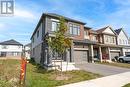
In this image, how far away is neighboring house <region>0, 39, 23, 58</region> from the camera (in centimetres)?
5319

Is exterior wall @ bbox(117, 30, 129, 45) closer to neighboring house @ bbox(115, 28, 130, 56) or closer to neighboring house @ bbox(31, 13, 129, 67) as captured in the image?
neighboring house @ bbox(115, 28, 130, 56)

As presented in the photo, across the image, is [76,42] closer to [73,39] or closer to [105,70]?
[73,39]

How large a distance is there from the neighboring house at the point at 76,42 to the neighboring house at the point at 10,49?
28.5m

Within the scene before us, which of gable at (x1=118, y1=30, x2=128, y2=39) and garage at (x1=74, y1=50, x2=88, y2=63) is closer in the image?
garage at (x1=74, y1=50, x2=88, y2=63)

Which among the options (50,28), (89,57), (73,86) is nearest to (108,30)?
(89,57)

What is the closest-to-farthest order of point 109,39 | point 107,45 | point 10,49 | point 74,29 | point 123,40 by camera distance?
1. point 74,29
2. point 107,45
3. point 109,39
4. point 123,40
5. point 10,49

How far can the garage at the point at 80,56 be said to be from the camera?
79.3 ft

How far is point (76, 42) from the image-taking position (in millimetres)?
24141

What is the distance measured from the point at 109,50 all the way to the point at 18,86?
26.2 metres

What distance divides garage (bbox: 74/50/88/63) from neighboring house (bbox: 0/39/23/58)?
34420mm

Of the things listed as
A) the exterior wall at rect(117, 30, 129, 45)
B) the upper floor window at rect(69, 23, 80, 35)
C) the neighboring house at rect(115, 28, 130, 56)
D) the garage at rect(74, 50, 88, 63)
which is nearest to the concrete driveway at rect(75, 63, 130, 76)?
the garage at rect(74, 50, 88, 63)

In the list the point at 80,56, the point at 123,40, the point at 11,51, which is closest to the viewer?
the point at 80,56

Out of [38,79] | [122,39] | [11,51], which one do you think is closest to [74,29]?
[38,79]

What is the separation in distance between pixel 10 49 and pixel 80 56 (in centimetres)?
3781
